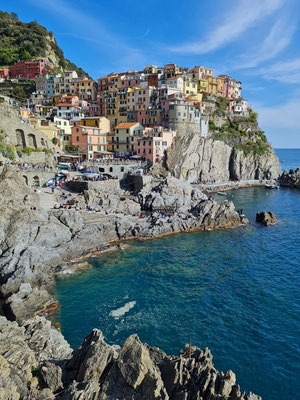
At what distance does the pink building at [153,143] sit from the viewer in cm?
7056

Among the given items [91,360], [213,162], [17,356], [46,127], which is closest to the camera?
[91,360]

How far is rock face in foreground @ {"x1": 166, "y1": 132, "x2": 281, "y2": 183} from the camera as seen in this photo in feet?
239

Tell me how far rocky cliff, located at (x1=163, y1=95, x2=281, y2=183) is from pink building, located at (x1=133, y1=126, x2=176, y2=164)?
1977mm

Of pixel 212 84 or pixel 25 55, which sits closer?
pixel 212 84

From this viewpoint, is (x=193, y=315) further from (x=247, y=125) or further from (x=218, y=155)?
(x=247, y=125)

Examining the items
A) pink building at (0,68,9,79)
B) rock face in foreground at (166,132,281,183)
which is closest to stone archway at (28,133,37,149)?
rock face in foreground at (166,132,281,183)

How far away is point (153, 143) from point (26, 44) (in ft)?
273

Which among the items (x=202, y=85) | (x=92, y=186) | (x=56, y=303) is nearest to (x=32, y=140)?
(x=92, y=186)

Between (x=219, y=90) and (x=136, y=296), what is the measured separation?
306ft

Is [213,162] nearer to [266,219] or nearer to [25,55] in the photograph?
[266,219]

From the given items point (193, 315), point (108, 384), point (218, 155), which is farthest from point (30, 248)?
point (218, 155)

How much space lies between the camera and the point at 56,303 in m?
25.8

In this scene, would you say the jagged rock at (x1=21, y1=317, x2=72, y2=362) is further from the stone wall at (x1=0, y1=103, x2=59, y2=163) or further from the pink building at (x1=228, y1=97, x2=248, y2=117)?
the pink building at (x1=228, y1=97, x2=248, y2=117)

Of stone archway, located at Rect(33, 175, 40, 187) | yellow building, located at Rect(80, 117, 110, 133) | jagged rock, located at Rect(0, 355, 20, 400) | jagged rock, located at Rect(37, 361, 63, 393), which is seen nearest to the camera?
jagged rock, located at Rect(0, 355, 20, 400)
